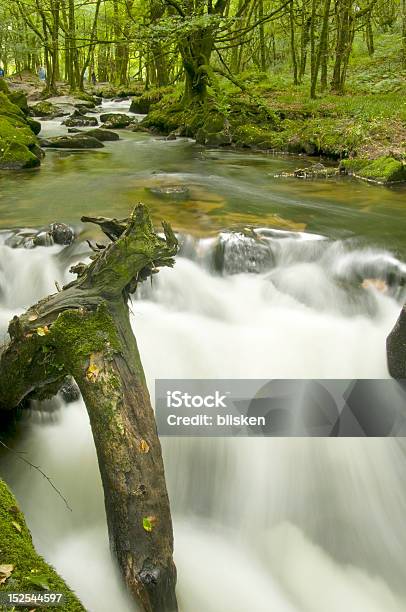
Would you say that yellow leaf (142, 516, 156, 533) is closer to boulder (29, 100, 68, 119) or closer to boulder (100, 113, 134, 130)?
boulder (100, 113, 134, 130)

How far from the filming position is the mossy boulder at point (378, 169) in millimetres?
10430

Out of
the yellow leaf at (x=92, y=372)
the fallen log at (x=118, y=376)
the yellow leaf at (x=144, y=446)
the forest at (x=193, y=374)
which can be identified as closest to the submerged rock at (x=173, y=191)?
the forest at (x=193, y=374)

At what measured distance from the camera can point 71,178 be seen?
35.6 ft

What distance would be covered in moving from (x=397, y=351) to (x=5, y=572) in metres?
3.74

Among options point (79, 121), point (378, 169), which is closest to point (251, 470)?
point (378, 169)

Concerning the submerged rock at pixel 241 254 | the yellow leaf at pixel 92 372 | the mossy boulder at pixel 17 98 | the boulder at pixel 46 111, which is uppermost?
the mossy boulder at pixel 17 98

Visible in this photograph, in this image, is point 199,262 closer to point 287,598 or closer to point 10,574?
point 287,598

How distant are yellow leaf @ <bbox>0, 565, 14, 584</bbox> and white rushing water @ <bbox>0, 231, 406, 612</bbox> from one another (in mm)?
870

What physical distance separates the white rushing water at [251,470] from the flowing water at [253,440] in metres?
0.01

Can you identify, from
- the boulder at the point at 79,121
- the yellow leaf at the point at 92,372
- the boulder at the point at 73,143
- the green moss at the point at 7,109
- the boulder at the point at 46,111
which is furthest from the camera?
the boulder at the point at 46,111

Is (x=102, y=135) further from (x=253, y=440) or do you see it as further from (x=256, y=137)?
(x=253, y=440)

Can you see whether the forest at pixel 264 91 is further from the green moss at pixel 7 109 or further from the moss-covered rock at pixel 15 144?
the moss-covered rock at pixel 15 144

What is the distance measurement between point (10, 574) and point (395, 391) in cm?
367

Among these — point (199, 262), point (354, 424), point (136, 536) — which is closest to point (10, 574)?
point (136, 536)
